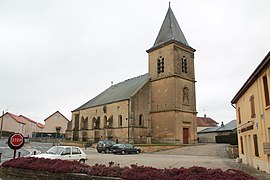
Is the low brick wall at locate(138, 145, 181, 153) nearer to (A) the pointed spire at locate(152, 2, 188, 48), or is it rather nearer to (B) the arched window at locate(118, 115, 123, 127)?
(B) the arched window at locate(118, 115, 123, 127)

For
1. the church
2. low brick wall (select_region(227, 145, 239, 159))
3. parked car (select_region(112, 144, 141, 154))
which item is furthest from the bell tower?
low brick wall (select_region(227, 145, 239, 159))

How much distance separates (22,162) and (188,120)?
2695cm

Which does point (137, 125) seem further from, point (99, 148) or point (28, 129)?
point (28, 129)

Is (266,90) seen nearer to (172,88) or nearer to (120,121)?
(172,88)

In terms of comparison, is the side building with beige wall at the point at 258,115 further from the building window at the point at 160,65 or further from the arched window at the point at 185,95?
the building window at the point at 160,65

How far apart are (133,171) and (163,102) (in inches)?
1077

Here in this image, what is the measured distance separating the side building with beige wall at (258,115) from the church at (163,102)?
56.7ft

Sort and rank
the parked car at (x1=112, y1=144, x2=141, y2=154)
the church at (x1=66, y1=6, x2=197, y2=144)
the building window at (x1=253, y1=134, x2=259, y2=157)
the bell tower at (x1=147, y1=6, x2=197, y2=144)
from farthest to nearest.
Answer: the church at (x1=66, y1=6, x2=197, y2=144), the bell tower at (x1=147, y1=6, x2=197, y2=144), the parked car at (x1=112, y1=144, x2=141, y2=154), the building window at (x1=253, y1=134, x2=259, y2=157)

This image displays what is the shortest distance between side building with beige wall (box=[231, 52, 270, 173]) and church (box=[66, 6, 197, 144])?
56.7 feet

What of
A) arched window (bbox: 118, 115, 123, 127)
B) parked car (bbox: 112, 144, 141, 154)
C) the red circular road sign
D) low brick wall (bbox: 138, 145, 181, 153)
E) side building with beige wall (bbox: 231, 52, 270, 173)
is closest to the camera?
the red circular road sign

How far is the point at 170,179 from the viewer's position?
691 cm

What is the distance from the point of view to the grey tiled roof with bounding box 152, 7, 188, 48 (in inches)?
1450

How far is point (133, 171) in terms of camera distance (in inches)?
310

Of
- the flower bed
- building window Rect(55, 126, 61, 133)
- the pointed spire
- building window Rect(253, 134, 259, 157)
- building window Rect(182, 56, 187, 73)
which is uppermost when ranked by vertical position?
the pointed spire
